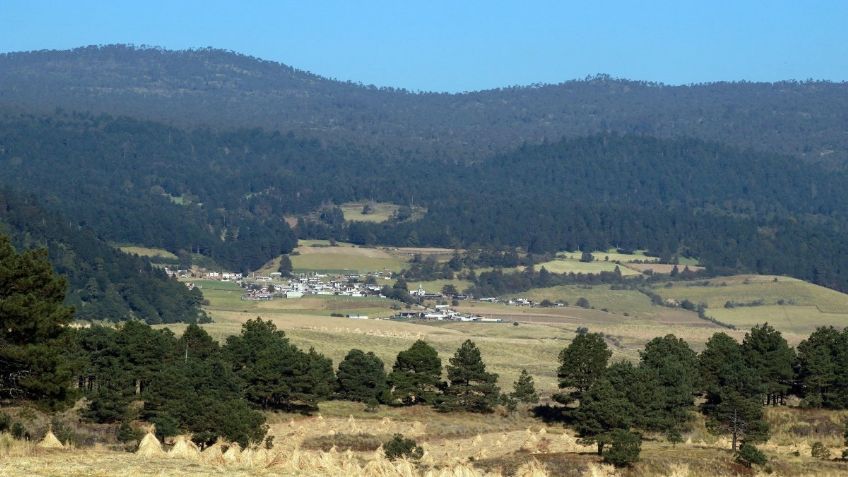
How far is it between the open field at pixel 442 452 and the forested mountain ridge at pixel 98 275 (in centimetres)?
6639

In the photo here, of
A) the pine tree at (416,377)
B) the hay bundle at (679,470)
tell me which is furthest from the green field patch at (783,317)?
the hay bundle at (679,470)

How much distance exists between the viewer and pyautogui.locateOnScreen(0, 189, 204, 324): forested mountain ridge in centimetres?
12800

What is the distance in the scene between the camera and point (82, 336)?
56.5 metres

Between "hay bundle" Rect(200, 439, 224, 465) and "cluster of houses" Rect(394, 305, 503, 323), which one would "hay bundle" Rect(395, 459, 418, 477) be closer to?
"hay bundle" Rect(200, 439, 224, 465)

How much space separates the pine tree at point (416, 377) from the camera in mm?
63844

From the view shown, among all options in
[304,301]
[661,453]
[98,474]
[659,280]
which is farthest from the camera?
[659,280]

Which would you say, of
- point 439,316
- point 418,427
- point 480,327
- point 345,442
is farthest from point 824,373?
point 439,316

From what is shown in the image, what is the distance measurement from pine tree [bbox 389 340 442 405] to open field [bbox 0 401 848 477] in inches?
71.0

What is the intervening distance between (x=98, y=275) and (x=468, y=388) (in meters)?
79.9

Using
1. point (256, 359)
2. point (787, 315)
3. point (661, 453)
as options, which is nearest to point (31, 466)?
point (661, 453)

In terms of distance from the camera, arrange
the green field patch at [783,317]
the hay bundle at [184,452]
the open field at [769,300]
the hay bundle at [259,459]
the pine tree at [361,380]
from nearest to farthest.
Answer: the hay bundle at [259,459] < the hay bundle at [184,452] < the pine tree at [361,380] < the green field patch at [783,317] < the open field at [769,300]

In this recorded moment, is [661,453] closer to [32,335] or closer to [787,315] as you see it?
[32,335]

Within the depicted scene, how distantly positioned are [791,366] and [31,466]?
4717 centimetres

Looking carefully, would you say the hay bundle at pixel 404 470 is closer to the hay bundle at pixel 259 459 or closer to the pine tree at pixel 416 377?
the hay bundle at pixel 259 459
